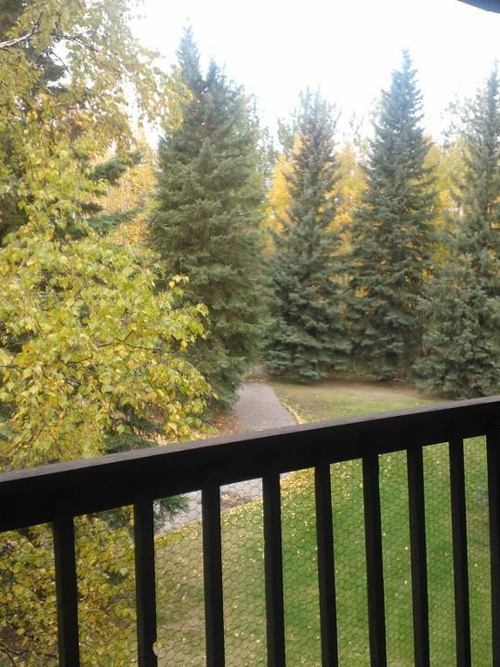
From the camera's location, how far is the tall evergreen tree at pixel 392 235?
694 centimetres

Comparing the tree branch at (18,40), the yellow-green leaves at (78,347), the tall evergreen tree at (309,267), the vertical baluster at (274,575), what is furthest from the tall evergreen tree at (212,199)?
the vertical baluster at (274,575)

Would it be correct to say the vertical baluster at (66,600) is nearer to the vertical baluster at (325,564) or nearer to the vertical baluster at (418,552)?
the vertical baluster at (325,564)

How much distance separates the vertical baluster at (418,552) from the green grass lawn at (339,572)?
0.10 ft

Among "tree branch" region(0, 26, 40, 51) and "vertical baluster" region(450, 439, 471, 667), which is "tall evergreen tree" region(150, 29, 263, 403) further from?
"vertical baluster" region(450, 439, 471, 667)

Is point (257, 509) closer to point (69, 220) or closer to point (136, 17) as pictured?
point (69, 220)

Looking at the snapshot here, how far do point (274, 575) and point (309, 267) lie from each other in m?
6.67

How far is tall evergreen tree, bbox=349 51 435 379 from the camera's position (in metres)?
6.94

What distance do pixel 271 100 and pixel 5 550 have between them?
5120 mm

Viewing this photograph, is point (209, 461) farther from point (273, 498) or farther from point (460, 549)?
point (460, 549)

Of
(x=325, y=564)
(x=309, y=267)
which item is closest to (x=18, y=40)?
(x=325, y=564)

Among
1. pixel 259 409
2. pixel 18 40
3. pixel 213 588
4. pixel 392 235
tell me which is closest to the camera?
pixel 213 588

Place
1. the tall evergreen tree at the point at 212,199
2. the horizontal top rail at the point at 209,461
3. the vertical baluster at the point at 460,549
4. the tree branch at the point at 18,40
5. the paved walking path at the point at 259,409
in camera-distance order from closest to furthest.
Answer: the horizontal top rail at the point at 209,461, the vertical baluster at the point at 460,549, the tree branch at the point at 18,40, the paved walking path at the point at 259,409, the tall evergreen tree at the point at 212,199

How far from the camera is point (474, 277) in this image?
8016 mm

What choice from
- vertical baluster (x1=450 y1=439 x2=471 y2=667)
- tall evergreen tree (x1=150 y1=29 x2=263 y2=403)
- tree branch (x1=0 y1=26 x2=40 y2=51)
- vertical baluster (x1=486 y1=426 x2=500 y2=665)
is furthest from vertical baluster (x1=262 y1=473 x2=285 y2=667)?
tall evergreen tree (x1=150 y1=29 x2=263 y2=403)
